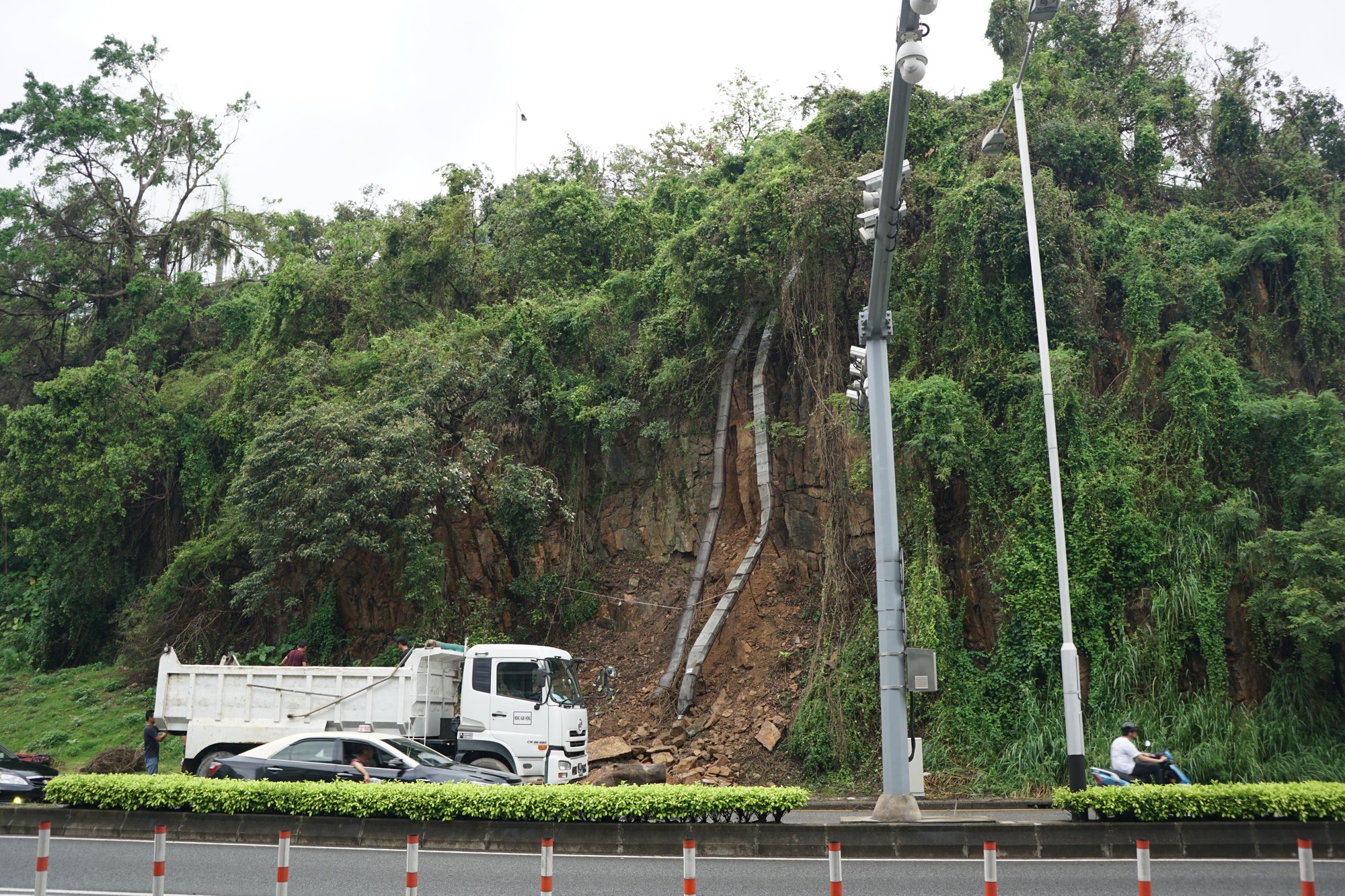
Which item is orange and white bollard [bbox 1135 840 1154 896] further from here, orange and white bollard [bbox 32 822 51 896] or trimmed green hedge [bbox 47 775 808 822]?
orange and white bollard [bbox 32 822 51 896]

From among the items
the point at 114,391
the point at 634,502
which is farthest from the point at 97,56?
the point at 634,502

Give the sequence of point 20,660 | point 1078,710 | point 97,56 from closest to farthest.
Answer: point 1078,710, point 20,660, point 97,56

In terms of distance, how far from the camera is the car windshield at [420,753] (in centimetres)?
1539

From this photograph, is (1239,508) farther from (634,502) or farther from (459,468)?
(459,468)

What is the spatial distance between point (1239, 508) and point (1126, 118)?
1340 centimetres

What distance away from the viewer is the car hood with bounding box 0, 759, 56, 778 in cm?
1822

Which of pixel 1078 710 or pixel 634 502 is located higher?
pixel 634 502

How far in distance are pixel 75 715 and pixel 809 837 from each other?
77.8 ft

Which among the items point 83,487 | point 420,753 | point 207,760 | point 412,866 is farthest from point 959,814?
point 83,487

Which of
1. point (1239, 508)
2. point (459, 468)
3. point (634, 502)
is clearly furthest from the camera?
point (634, 502)

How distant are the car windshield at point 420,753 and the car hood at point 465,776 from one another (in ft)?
0.67

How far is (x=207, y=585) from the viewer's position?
29.1m

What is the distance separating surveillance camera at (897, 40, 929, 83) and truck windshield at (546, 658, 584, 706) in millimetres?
11578

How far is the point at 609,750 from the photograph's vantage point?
2041cm
